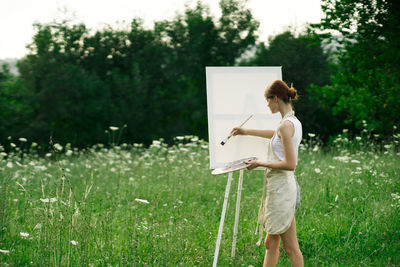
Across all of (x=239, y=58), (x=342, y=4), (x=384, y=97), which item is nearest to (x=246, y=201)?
(x=384, y=97)

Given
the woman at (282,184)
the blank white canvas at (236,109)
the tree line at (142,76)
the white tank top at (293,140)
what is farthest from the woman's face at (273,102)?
the tree line at (142,76)

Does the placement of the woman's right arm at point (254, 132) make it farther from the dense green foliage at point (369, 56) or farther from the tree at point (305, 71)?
the tree at point (305, 71)

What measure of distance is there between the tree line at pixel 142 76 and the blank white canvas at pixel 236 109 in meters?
7.07

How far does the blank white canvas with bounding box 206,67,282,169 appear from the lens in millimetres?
3951

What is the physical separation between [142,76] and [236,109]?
38.2ft

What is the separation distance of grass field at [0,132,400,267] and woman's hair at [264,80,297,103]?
144cm

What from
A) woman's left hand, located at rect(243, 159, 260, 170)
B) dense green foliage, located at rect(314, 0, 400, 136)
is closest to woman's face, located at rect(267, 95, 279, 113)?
woman's left hand, located at rect(243, 159, 260, 170)

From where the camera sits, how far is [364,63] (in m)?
8.64

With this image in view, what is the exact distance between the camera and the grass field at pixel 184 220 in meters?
3.69

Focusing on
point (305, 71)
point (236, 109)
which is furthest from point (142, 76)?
point (236, 109)

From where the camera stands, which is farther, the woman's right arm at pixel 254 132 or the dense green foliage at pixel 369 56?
the dense green foliage at pixel 369 56

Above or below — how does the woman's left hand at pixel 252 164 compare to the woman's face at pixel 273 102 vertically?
below

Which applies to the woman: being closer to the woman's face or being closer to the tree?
the woman's face

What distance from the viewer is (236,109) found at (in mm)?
4098
